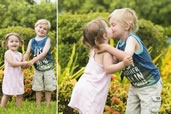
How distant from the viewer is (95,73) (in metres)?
3.43

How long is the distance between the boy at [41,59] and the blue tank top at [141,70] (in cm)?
89

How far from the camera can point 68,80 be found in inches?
178

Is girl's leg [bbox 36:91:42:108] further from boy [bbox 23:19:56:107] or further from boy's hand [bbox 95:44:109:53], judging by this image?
boy's hand [bbox 95:44:109:53]

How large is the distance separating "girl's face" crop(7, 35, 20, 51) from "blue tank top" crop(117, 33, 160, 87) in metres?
1.03

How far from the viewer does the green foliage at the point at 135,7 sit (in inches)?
233

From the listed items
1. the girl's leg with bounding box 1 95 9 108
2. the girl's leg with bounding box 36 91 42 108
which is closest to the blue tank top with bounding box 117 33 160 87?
the girl's leg with bounding box 36 91 42 108

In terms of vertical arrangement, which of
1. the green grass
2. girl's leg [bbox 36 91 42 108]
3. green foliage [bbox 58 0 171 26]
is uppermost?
green foliage [bbox 58 0 171 26]

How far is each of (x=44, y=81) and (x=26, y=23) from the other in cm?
55

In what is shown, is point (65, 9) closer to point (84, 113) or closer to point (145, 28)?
point (145, 28)

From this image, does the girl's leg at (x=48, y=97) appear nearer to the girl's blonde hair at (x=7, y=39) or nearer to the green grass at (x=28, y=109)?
the green grass at (x=28, y=109)

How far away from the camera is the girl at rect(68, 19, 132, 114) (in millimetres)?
3355

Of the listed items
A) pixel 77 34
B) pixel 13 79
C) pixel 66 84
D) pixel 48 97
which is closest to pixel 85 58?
pixel 77 34

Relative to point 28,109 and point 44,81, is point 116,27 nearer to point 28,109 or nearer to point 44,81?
point 44,81

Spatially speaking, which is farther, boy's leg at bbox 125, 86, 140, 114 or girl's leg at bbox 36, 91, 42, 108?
girl's leg at bbox 36, 91, 42, 108
